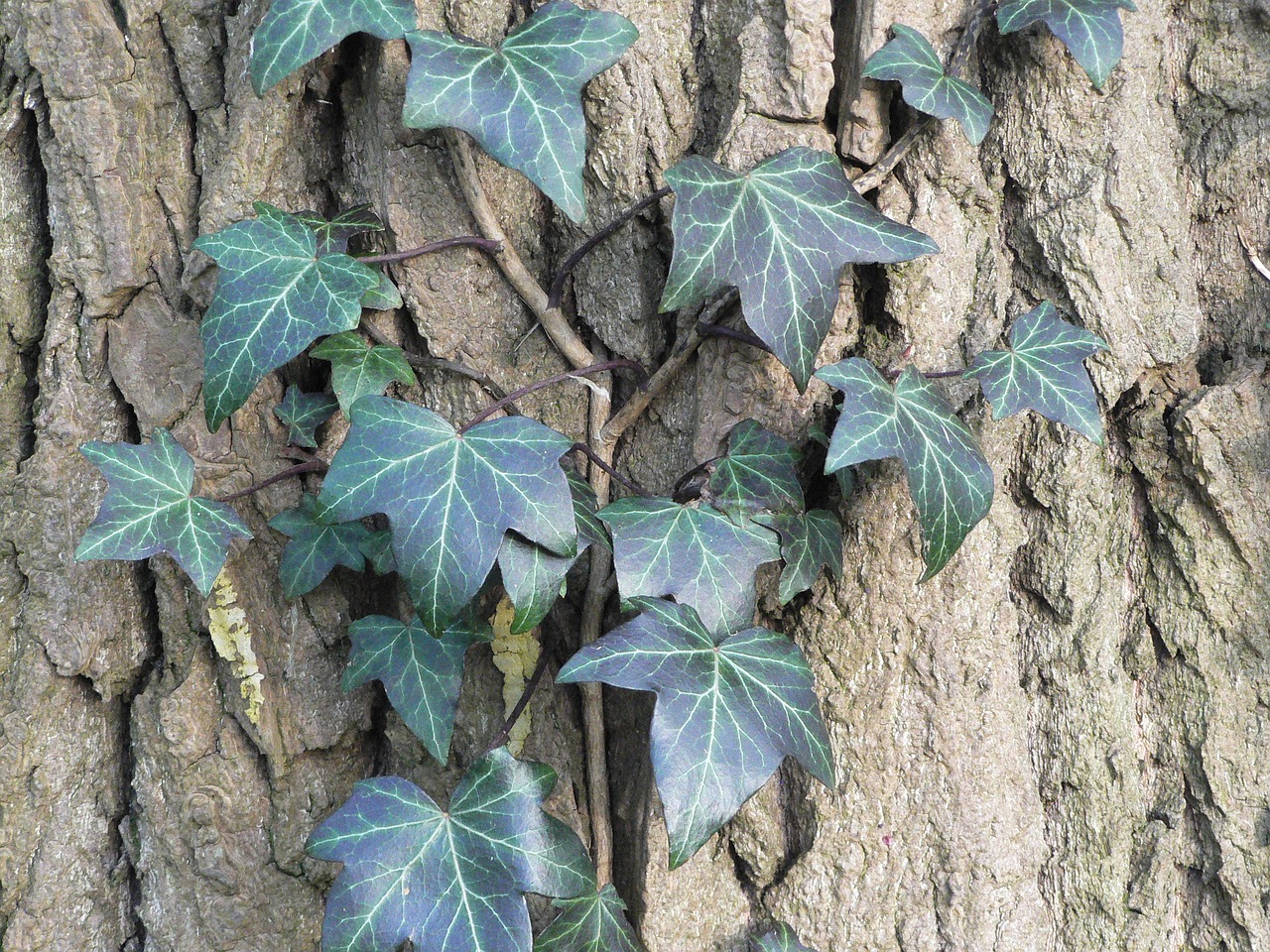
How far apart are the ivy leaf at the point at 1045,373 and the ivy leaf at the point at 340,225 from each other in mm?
848

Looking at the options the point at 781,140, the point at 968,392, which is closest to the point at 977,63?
the point at 781,140

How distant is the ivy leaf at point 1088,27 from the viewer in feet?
3.97

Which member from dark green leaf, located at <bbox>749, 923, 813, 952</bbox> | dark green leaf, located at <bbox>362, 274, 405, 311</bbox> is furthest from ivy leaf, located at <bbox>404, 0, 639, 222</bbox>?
dark green leaf, located at <bbox>749, 923, 813, 952</bbox>

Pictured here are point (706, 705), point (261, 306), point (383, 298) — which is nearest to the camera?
point (706, 705)

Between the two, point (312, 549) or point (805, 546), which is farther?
point (312, 549)

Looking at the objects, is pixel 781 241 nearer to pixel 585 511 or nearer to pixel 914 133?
pixel 914 133

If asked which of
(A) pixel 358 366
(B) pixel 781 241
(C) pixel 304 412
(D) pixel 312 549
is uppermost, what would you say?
(B) pixel 781 241

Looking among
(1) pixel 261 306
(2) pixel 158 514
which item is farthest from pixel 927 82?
(2) pixel 158 514

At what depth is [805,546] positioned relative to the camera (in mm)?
1213

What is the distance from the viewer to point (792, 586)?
1.20 meters

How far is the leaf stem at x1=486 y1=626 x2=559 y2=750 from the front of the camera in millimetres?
1284

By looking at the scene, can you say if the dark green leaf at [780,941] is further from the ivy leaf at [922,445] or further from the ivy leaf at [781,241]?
the ivy leaf at [781,241]

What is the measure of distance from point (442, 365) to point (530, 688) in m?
0.48

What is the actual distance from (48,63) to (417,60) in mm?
622
